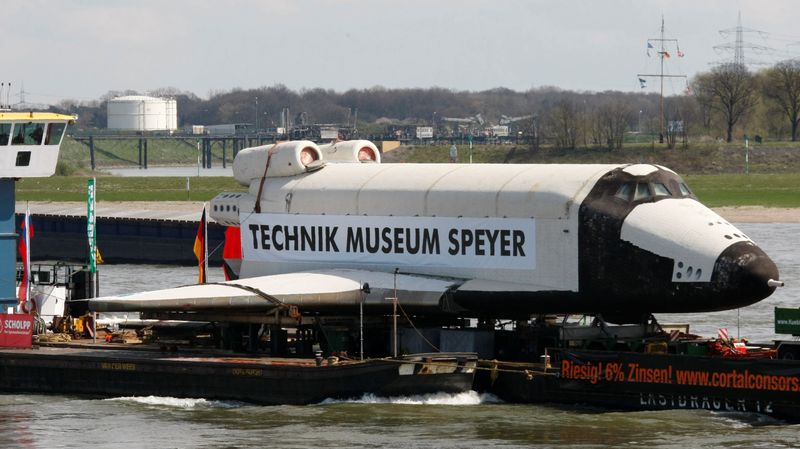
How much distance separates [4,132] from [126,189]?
95500mm

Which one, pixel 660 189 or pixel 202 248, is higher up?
pixel 660 189

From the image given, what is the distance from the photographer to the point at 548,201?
33.5 metres

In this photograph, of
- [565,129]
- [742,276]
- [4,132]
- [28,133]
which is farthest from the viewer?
[565,129]

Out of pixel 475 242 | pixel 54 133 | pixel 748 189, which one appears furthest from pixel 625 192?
pixel 748 189

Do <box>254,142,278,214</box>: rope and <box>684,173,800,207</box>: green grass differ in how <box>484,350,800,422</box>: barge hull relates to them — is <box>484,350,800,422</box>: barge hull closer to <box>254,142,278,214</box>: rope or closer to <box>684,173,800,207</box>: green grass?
<box>254,142,278,214</box>: rope

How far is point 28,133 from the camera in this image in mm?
40688

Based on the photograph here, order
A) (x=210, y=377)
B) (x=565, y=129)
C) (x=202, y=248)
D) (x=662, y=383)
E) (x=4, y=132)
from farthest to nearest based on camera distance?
(x=565, y=129)
(x=202, y=248)
(x=4, y=132)
(x=210, y=377)
(x=662, y=383)

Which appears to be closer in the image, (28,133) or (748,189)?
(28,133)

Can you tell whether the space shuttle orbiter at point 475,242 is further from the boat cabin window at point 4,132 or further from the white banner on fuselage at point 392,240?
the boat cabin window at point 4,132

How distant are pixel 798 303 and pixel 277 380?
23.7 meters

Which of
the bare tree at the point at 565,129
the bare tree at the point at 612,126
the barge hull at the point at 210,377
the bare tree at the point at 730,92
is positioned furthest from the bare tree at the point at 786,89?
the barge hull at the point at 210,377

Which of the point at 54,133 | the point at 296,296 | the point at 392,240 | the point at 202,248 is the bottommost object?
the point at 296,296

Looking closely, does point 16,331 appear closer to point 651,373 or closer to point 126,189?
point 651,373

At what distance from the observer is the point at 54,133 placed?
41344mm
